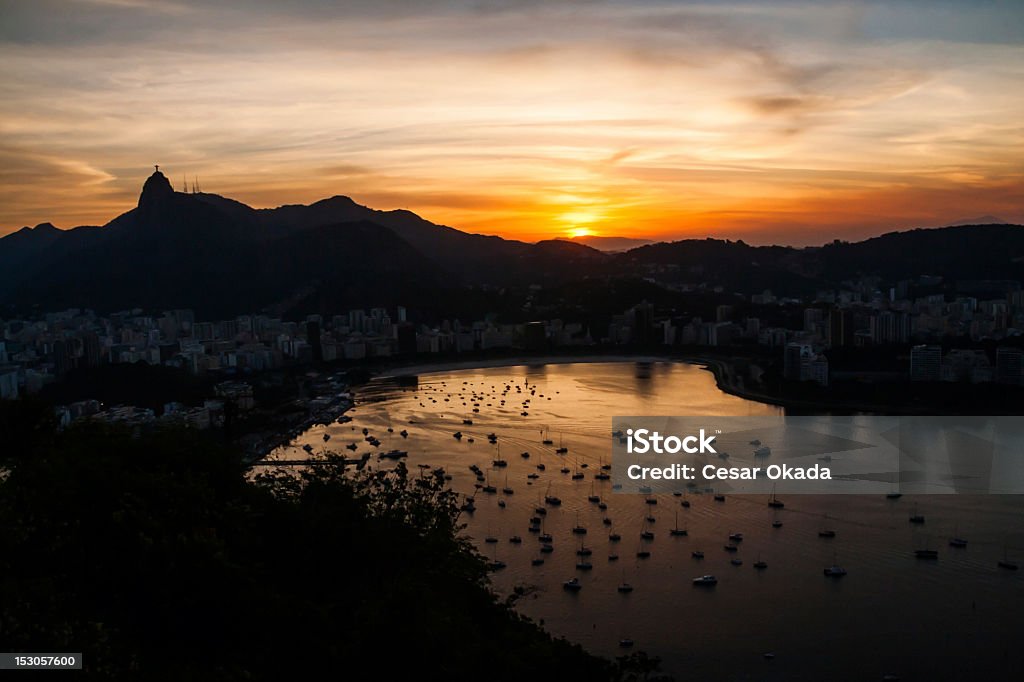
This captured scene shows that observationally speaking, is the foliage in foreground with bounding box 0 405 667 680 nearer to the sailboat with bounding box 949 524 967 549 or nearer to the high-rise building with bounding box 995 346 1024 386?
the sailboat with bounding box 949 524 967 549

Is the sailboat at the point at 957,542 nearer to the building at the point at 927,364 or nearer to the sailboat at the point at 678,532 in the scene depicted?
the sailboat at the point at 678,532

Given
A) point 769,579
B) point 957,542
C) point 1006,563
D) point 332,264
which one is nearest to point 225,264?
point 332,264

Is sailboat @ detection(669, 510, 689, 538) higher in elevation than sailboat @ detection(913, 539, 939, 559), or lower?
higher

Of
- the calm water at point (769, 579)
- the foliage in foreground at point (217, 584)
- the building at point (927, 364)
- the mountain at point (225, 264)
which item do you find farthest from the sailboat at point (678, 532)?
the mountain at point (225, 264)

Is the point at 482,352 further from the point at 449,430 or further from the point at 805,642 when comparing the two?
the point at 805,642

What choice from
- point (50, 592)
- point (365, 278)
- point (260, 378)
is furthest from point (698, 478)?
point (365, 278)

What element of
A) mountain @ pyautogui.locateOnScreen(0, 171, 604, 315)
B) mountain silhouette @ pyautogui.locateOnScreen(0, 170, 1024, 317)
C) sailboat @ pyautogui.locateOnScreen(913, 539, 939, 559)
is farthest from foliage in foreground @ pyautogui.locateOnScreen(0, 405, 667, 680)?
mountain @ pyautogui.locateOnScreen(0, 171, 604, 315)
